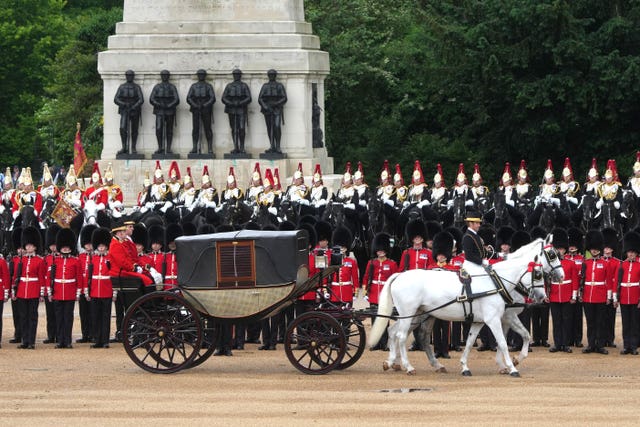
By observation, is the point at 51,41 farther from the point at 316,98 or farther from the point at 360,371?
the point at 360,371

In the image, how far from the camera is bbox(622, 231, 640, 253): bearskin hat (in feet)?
76.5

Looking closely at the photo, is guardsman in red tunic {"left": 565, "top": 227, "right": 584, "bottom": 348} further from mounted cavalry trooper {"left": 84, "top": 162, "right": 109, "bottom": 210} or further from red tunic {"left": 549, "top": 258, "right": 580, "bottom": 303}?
mounted cavalry trooper {"left": 84, "top": 162, "right": 109, "bottom": 210}

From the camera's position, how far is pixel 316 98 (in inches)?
1571

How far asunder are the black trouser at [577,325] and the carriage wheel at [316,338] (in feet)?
14.2

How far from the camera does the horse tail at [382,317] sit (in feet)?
67.2

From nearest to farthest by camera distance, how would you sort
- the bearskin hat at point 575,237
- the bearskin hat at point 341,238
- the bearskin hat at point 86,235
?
the bearskin hat at point 575,237
the bearskin hat at point 341,238
the bearskin hat at point 86,235

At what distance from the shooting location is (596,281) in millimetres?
23219

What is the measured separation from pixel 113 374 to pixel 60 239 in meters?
3.84

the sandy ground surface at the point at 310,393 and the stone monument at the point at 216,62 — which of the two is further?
the stone monument at the point at 216,62

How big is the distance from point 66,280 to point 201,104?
1482cm

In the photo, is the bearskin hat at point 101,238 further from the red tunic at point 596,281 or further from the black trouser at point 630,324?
the black trouser at point 630,324

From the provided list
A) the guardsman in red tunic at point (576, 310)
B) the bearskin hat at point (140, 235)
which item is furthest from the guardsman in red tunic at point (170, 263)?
the guardsman in red tunic at point (576, 310)

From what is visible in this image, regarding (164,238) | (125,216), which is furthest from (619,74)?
(164,238)

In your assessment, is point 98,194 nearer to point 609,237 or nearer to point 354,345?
point 609,237
